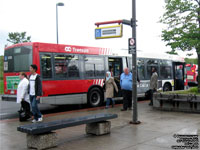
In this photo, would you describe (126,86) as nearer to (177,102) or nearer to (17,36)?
(177,102)

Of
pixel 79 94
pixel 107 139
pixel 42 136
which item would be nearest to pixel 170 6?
pixel 79 94

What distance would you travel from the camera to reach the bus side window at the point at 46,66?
36.5ft

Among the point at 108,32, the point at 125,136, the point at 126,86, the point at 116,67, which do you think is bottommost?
the point at 125,136

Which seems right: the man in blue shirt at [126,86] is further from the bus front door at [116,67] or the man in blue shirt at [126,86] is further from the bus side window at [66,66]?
the bus front door at [116,67]

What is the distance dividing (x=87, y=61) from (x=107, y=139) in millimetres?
7003

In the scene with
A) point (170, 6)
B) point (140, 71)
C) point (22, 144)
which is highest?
point (170, 6)

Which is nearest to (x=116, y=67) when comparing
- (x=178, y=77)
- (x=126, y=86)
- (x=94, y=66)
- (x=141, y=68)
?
(x=94, y=66)

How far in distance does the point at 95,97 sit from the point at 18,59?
13.7 feet

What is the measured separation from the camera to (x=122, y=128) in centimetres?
773

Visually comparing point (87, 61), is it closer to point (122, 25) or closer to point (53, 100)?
point (53, 100)

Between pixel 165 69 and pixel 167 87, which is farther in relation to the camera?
pixel 167 87

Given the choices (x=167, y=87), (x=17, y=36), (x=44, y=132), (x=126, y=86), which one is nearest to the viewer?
(x=44, y=132)

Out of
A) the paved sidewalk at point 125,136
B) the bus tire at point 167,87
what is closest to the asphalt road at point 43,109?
the paved sidewalk at point 125,136

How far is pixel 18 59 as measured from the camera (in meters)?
11.5
